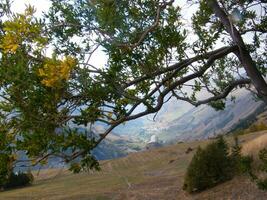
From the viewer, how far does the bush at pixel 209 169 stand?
28.9 meters

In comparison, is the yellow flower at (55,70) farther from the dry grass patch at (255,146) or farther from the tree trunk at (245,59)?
the dry grass patch at (255,146)

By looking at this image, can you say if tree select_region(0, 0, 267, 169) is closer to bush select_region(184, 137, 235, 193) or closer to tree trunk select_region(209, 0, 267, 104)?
tree trunk select_region(209, 0, 267, 104)

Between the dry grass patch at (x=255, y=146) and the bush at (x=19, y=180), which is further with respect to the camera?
the bush at (x=19, y=180)

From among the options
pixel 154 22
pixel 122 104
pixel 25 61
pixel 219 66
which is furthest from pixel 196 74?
pixel 219 66

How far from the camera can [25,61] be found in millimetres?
6133

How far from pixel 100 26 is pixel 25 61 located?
176 centimetres

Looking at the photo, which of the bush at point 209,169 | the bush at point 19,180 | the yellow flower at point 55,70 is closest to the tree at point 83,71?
the yellow flower at point 55,70

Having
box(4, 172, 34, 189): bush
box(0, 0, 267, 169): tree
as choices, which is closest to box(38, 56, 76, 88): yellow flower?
box(0, 0, 267, 169): tree

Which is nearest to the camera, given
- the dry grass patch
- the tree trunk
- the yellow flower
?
the yellow flower

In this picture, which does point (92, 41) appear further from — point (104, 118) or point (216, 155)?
point (216, 155)

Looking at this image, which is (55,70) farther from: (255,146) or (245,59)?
(255,146)

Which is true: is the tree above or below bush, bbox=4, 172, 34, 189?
below

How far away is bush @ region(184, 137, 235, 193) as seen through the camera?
2888cm

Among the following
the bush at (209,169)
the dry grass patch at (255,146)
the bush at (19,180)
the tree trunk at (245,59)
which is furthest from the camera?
the bush at (19,180)
